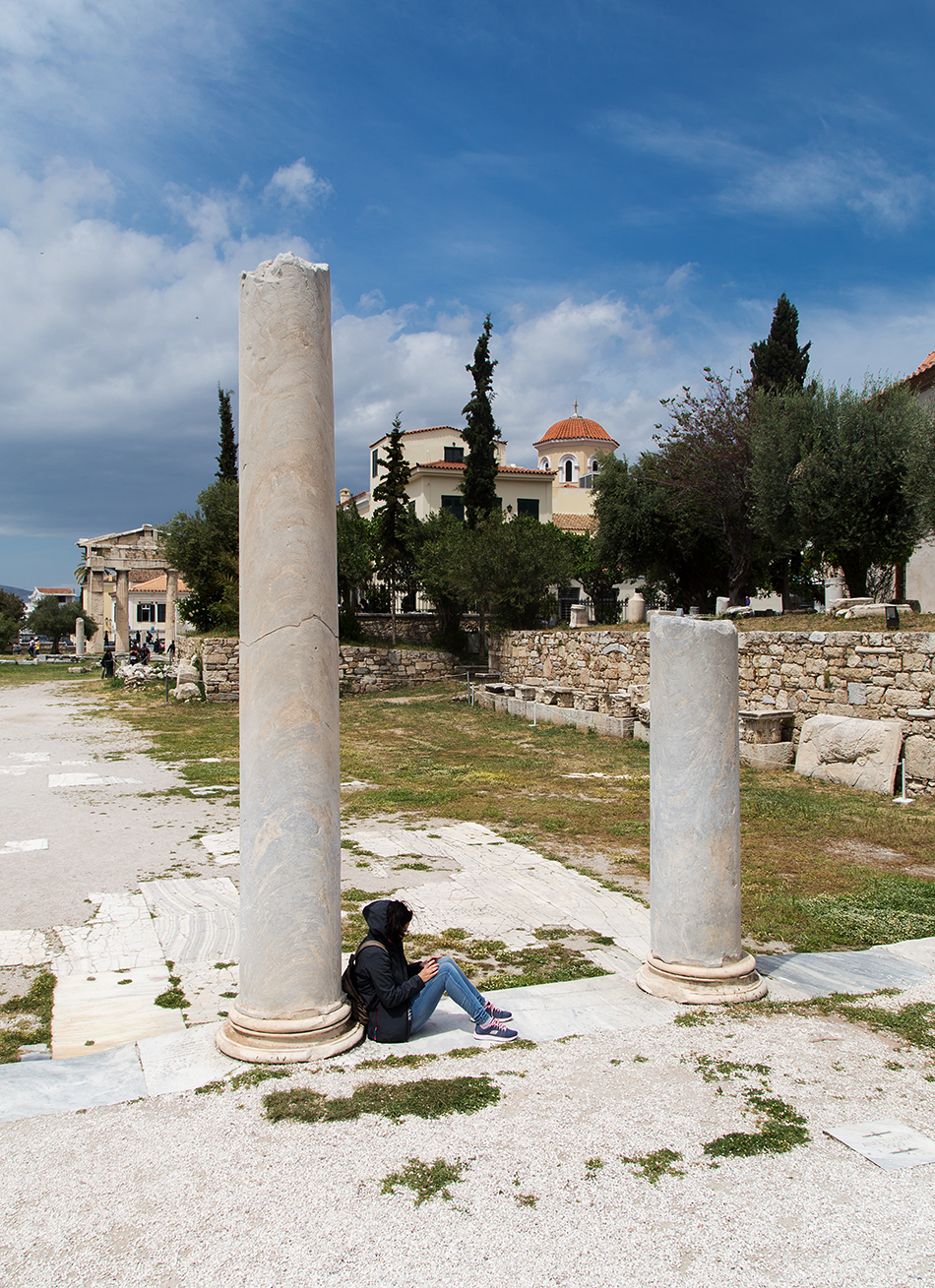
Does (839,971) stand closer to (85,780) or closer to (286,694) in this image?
(286,694)

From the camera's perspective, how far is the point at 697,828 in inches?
193

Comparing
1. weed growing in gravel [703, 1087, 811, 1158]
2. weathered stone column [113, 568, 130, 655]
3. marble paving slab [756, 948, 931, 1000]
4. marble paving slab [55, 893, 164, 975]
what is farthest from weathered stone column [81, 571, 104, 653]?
weed growing in gravel [703, 1087, 811, 1158]

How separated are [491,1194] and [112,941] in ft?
12.6

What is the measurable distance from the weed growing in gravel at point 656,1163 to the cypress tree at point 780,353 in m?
31.0

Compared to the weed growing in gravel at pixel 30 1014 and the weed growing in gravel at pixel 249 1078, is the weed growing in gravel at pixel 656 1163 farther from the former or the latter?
the weed growing in gravel at pixel 30 1014

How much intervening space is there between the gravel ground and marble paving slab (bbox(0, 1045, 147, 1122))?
0.12m

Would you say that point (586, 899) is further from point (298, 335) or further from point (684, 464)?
point (684, 464)

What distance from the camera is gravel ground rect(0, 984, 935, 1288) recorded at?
8.83 feet

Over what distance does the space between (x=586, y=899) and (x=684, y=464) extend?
856 inches

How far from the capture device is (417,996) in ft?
14.6

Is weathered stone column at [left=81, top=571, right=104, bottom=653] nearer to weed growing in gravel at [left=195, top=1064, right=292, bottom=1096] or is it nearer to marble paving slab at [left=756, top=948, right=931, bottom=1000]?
marble paving slab at [left=756, top=948, right=931, bottom=1000]

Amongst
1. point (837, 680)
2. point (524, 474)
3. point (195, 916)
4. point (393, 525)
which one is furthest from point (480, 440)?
point (195, 916)

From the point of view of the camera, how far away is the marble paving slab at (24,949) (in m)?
5.63

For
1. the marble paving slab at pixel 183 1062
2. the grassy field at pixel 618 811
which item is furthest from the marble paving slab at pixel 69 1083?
the grassy field at pixel 618 811
